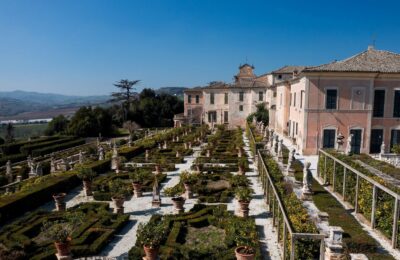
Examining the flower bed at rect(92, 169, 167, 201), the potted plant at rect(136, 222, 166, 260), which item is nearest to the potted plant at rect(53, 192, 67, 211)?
the flower bed at rect(92, 169, 167, 201)

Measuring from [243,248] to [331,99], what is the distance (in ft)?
66.3

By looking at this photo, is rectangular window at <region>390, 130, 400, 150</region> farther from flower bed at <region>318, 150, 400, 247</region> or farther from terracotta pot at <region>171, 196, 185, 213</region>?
terracotta pot at <region>171, 196, 185, 213</region>

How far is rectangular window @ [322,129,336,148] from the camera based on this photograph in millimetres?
26953

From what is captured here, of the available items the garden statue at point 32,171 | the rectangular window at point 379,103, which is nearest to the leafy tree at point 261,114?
the rectangular window at point 379,103

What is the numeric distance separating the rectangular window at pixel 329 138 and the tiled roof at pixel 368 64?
494cm

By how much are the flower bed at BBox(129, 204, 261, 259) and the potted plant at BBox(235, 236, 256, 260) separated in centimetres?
5

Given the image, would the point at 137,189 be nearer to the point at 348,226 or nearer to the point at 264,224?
the point at 264,224

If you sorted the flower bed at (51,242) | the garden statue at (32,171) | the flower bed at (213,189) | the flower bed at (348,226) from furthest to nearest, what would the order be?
the garden statue at (32,171)
the flower bed at (213,189)
the flower bed at (51,242)
the flower bed at (348,226)

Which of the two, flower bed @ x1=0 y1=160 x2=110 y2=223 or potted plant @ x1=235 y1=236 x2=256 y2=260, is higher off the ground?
potted plant @ x1=235 y1=236 x2=256 y2=260

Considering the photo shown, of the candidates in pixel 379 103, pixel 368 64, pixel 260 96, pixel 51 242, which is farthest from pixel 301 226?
pixel 260 96

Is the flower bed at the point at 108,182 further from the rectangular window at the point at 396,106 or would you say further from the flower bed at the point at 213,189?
the rectangular window at the point at 396,106

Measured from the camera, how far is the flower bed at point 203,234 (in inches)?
394

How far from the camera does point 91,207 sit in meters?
14.7

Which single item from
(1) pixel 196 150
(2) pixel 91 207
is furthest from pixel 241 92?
(2) pixel 91 207
